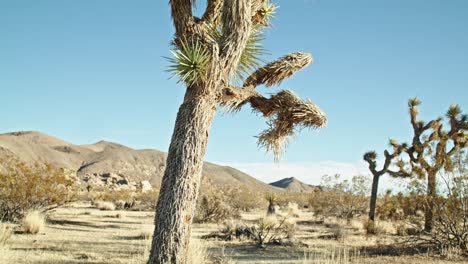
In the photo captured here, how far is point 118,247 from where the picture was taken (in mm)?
11570

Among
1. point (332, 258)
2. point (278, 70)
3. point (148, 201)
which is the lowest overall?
point (332, 258)

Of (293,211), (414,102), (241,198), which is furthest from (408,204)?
(293,211)

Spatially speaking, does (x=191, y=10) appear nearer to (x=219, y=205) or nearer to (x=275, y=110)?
(x=275, y=110)

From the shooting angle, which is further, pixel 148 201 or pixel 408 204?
pixel 148 201

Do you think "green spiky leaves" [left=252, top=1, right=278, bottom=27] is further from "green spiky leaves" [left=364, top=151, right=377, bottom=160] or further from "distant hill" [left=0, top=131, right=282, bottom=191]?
"distant hill" [left=0, top=131, right=282, bottom=191]

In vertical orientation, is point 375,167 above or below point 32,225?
above

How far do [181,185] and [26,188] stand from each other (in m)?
10.8

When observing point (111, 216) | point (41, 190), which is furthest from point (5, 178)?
point (111, 216)

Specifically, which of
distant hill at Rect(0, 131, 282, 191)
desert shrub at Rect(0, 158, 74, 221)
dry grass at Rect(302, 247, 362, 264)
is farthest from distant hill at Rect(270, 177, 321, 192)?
dry grass at Rect(302, 247, 362, 264)

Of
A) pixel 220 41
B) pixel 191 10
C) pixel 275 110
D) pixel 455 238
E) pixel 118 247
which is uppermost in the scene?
pixel 191 10

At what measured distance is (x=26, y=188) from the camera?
15.2 m

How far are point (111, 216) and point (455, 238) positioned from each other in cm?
1580

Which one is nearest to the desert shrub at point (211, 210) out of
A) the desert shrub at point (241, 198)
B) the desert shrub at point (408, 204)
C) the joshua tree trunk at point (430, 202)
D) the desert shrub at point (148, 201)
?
the desert shrub at point (241, 198)

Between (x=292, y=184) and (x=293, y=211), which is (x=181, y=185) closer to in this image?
(x=293, y=211)
